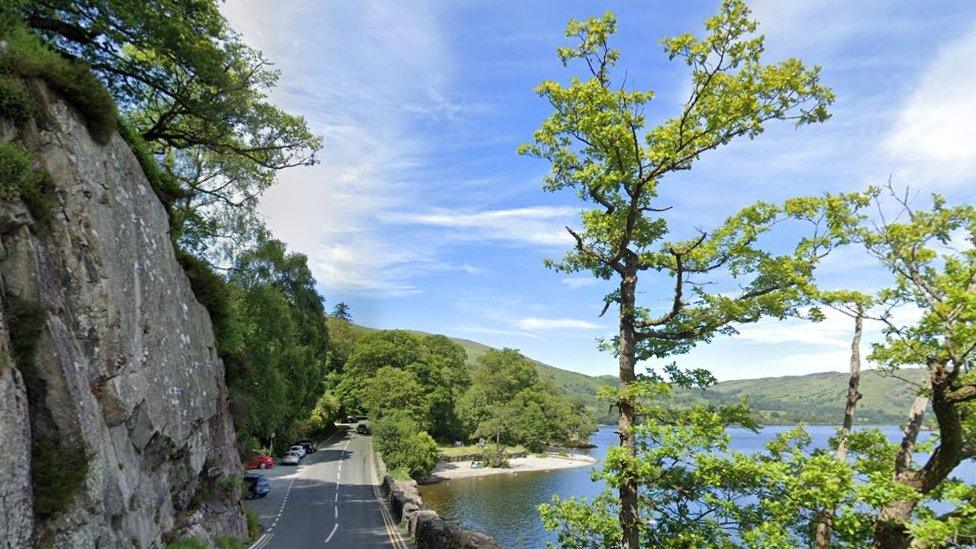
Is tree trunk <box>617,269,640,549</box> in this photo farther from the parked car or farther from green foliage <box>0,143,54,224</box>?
the parked car

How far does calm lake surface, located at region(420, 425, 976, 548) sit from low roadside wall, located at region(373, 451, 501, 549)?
7.74 meters

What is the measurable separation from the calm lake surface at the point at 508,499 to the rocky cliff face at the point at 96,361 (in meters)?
21.6

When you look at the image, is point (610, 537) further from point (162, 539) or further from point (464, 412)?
point (464, 412)

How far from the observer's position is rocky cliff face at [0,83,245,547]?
7859mm

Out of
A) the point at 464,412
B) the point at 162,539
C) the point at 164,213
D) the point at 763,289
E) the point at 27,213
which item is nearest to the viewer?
the point at 27,213

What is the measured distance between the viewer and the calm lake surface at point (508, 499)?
1455 inches

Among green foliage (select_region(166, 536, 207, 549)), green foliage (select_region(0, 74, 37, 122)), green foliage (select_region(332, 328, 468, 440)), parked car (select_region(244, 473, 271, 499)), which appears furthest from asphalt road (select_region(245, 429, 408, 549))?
green foliage (select_region(0, 74, 37, 122))

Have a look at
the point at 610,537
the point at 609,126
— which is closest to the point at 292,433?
the point at 610,537

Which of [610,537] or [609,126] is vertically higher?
[609,126]

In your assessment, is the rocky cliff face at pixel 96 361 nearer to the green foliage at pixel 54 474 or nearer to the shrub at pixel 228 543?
the green foliage at pixel 54 474

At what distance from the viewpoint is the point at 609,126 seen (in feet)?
32.9

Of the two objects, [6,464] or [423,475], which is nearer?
[6,464]

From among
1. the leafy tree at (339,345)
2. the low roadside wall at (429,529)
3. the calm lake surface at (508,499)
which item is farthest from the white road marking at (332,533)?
the leafy tree at (339,345)

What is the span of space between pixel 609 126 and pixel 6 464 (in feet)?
34.5
